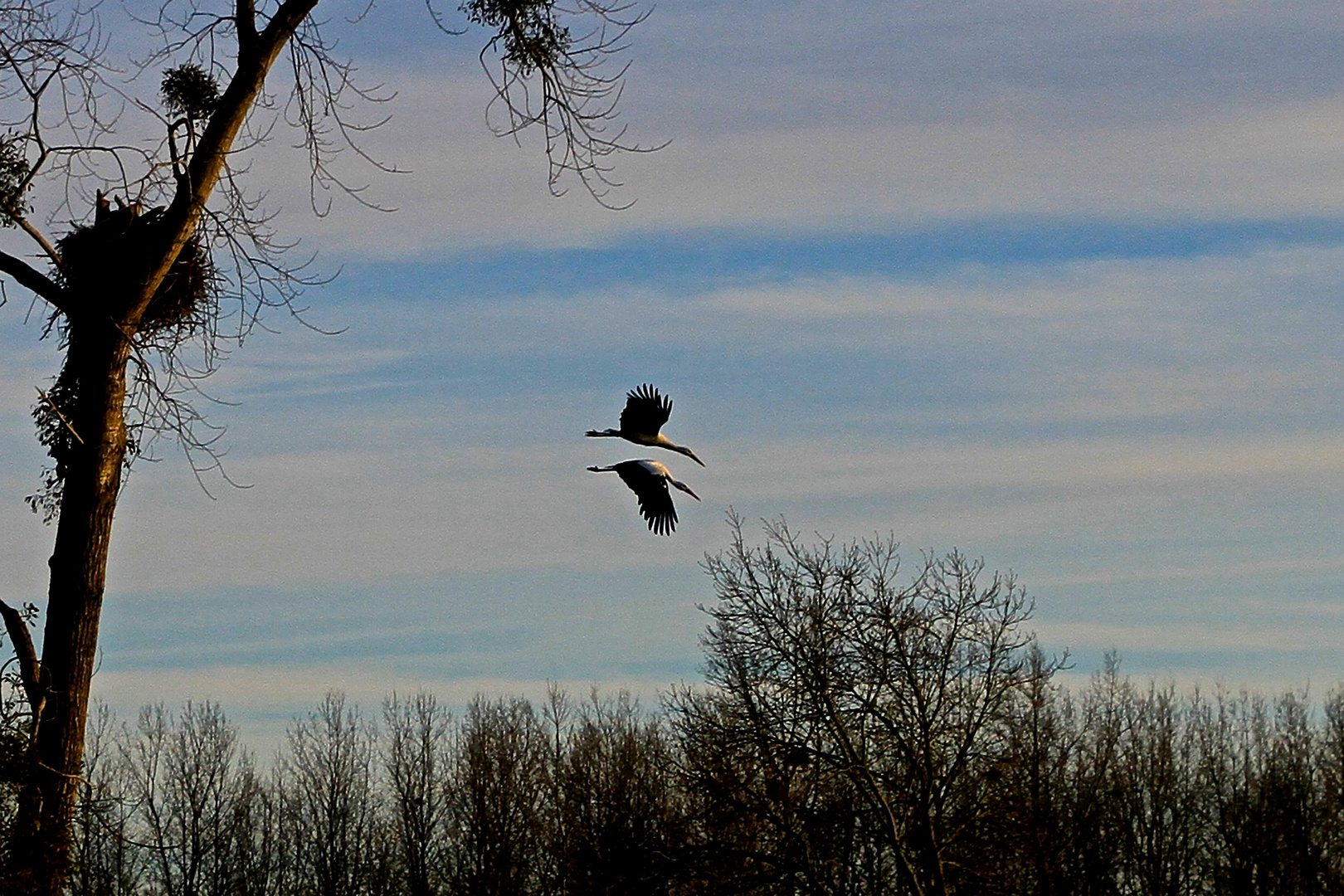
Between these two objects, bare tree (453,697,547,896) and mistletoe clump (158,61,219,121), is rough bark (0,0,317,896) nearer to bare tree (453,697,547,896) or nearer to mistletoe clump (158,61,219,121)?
mistletoe clump (158,61,219,121)

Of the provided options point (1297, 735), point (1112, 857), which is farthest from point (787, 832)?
point (1297, 735)

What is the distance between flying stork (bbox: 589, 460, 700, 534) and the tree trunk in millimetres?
2418

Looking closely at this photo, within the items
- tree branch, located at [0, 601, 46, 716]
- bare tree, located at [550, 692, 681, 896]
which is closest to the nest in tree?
tree branch, located at [0, 601, 46, 716]

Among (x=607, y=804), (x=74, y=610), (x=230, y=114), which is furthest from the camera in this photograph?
(x=607, y=804)

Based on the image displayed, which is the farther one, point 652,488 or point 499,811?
point 499,811

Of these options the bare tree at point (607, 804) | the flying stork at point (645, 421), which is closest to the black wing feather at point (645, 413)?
the flying stork at point (645, 421)

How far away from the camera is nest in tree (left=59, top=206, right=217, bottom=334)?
9289 mm

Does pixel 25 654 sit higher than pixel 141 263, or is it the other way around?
pixel 141 263

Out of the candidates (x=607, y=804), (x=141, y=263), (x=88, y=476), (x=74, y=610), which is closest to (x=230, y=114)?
(x=141, y=263)

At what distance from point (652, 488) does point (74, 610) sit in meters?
2.73

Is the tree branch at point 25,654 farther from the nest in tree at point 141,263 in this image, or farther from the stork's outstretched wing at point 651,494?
the stork's outstretched wing at point 651,494

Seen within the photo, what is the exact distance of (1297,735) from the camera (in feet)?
169

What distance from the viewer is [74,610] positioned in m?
8.23

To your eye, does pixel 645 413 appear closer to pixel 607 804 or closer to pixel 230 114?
pixel 230 114
